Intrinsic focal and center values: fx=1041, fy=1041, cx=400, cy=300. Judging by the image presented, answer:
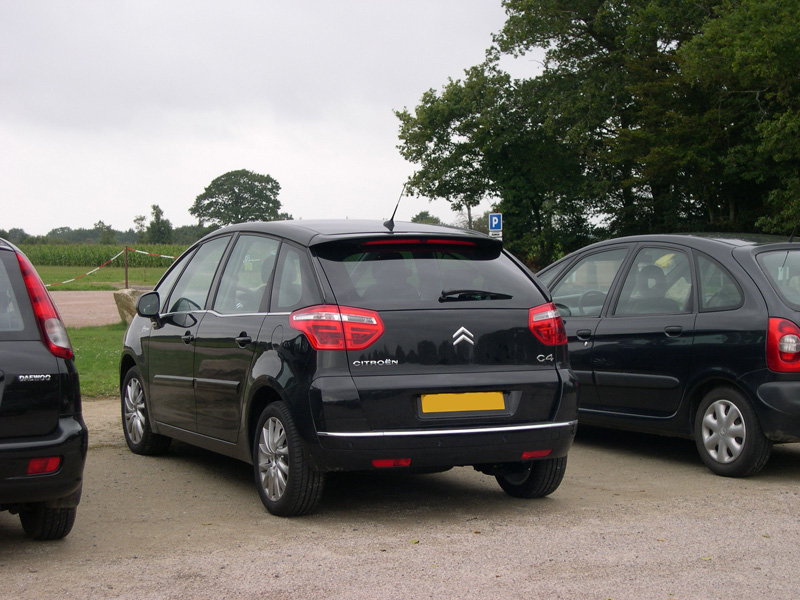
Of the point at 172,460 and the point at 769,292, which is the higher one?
the point at 769,292

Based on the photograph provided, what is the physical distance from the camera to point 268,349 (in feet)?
19.0

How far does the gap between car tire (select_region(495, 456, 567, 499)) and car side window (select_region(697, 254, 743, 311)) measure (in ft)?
6.01

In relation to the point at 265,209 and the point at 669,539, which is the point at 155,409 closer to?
the point at 669,539

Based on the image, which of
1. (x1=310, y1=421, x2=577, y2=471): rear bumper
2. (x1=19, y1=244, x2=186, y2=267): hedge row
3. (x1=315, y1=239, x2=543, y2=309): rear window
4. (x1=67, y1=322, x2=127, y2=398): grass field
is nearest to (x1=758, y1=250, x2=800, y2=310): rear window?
(x1=315, y1=239, x2=543, y2=309): rear window

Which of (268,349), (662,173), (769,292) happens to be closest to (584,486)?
(769,292)

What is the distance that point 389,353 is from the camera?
17.9 ft

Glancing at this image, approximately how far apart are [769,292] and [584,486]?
1.77 m

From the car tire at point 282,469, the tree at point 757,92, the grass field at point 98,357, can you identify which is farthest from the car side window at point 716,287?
the tree at point 757,92

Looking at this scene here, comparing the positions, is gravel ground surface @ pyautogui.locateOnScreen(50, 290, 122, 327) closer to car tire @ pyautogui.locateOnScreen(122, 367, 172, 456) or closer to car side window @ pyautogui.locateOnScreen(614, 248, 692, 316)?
car tire @ pyautogui.locateOnScreen(122, 367, 172, 456)

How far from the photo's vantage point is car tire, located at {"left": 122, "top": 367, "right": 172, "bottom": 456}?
25.3ft

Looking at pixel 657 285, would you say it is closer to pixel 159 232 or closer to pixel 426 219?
pixel 426 219

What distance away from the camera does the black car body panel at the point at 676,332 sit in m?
6.74

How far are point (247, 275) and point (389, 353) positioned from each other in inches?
55.8

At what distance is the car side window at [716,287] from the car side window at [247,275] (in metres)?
3.10
